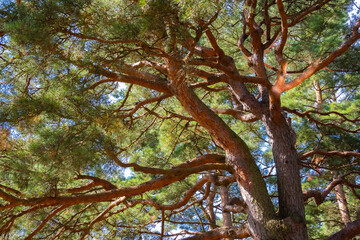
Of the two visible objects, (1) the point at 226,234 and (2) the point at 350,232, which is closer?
(2) the point at 350,232

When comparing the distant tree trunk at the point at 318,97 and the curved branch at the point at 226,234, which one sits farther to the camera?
the distant tree trunk at the point at 318,97

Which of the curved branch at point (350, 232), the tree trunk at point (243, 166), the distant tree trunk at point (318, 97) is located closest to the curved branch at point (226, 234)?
the tree trunk at point (243, 166)

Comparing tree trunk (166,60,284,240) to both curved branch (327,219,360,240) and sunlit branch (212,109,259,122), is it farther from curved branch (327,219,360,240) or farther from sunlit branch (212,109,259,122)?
curved branch (327,219,360,240)

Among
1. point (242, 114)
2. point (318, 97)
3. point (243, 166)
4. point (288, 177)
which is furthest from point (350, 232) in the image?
point (318, 97)

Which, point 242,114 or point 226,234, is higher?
point 242,114

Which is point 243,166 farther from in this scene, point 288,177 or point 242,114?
point 242,114

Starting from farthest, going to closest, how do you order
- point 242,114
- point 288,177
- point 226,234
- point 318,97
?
point 318,97 → point 242,114 → point 226,234 → point 288,177

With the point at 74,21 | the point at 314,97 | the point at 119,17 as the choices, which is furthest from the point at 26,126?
the point at 314,97

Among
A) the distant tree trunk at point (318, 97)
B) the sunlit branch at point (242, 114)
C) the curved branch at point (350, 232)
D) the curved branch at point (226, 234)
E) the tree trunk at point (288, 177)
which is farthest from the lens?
the distant tree trunk at point (318, 97)

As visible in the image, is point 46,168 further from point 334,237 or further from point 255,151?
point 255,151

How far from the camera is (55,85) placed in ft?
10.2

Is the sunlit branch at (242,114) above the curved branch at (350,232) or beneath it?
above

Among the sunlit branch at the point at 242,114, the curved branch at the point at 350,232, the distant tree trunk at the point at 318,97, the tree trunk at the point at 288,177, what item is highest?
the distant tree trunk at the point at 318,97

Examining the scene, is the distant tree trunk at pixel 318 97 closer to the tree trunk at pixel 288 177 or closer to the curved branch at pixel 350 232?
the tree trunk at pixel 288 177
